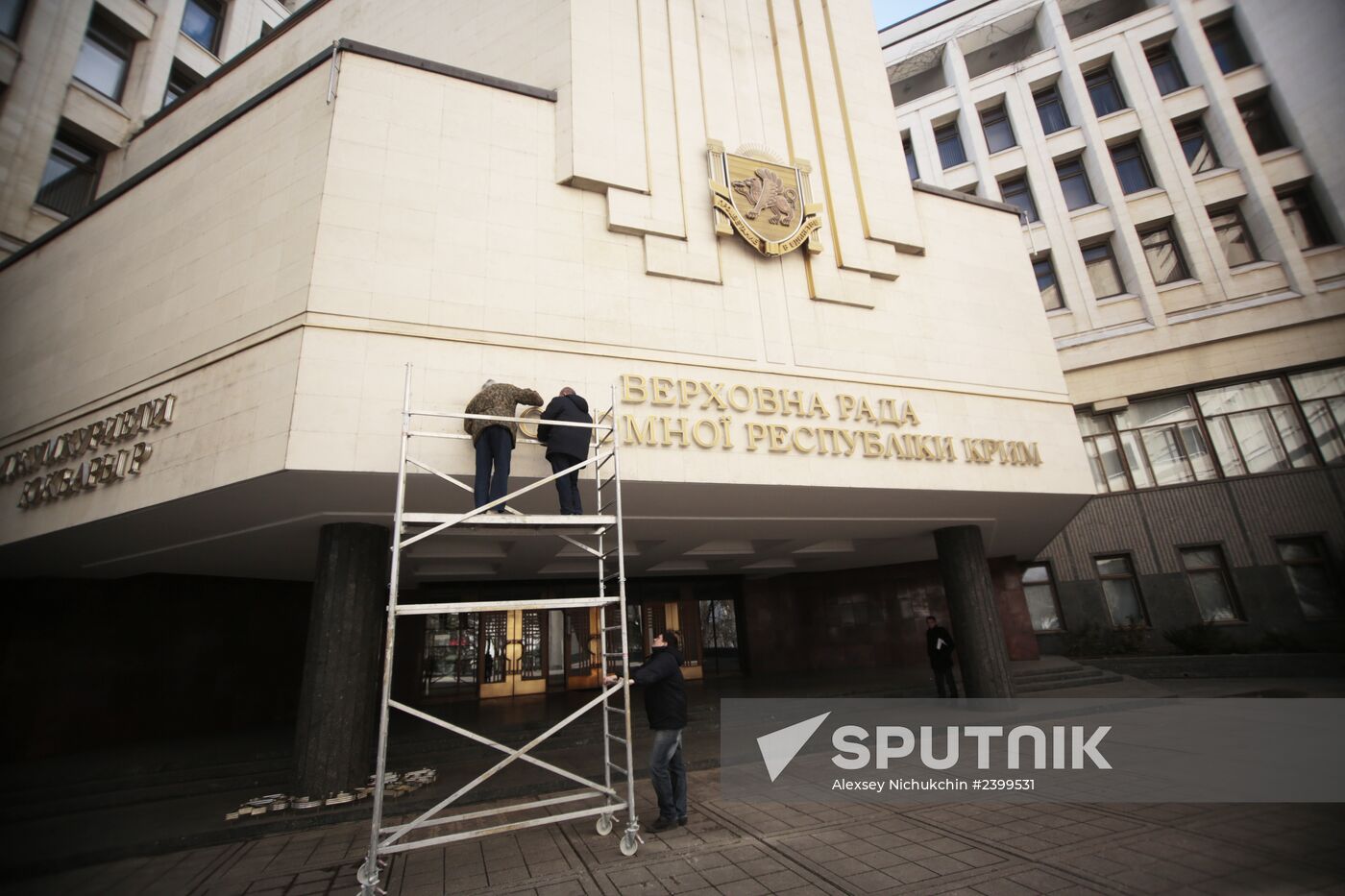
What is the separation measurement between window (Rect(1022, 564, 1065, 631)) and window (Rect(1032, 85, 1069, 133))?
15494 mm

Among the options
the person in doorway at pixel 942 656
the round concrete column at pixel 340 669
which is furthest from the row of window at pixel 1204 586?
the round concrete column at pixel 340 669

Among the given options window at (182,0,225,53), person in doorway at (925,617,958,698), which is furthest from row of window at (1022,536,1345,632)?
window at (182,0,225,53)

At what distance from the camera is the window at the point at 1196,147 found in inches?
753

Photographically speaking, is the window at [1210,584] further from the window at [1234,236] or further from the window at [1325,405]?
the window at [1234,236]

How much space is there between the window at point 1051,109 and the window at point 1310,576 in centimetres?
1518

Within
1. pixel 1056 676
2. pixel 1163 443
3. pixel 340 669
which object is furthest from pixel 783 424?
pixel 1163 443

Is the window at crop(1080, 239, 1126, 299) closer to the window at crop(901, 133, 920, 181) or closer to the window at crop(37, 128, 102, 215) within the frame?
the window at crop(901, 133, 920, 181)

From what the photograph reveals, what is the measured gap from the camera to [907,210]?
11.3m

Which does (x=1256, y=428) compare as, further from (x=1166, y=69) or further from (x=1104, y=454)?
(x=1166, y=69)

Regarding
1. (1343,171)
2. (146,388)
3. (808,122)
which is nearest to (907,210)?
(808,122)

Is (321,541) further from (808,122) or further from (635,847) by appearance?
(808,122)

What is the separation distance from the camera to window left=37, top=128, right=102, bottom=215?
45.4 ft

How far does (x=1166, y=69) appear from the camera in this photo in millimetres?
20188

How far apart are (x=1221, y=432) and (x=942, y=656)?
1273 cm
